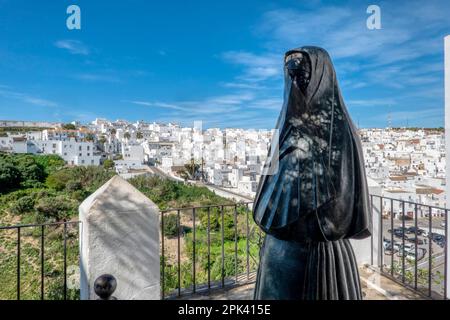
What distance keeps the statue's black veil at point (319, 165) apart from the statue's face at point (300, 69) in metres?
0.02

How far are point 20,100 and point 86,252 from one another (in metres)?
4.50

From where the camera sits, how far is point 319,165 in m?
1.47

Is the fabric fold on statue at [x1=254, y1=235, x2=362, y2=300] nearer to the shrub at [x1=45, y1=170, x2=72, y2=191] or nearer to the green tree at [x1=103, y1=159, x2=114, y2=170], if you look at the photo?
the shrub at [x1=45, y1=170, x2=72, y2=191]

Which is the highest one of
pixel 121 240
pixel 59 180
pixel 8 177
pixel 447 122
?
pixel 447 122

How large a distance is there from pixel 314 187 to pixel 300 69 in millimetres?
598

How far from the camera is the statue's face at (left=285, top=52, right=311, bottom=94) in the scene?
147 cm

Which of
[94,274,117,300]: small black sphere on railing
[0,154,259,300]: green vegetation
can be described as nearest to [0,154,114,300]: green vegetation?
[0,154,259,300]: green vegetation

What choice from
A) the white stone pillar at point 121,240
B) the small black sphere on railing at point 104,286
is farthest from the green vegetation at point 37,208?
the small black sphere on railing at point 104,286

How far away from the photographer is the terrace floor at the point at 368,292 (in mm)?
3189

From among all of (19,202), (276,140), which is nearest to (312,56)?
(276,140)

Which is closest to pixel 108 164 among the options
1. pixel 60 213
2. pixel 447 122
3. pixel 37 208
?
pixel 37 208

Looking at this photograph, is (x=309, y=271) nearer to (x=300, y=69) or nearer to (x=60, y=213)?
(x=300, y=69)
